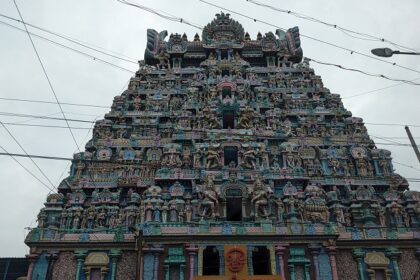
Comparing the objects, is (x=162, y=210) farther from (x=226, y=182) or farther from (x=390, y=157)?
(x=390, y=157)

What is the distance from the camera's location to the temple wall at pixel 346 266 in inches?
877

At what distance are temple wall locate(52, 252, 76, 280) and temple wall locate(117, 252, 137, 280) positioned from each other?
2269 millimetres

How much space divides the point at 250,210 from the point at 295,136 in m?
7.75

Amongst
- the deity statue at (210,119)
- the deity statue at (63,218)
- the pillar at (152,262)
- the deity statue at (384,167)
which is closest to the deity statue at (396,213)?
the deity statue at (384,167)

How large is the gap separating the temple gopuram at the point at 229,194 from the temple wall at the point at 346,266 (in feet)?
0.22

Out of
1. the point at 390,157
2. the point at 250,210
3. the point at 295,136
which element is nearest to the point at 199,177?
the point at 250,210

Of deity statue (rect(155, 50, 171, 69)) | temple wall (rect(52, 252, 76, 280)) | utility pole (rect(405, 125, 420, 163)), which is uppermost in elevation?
deity statue (rect(155, 50, 171, 69))

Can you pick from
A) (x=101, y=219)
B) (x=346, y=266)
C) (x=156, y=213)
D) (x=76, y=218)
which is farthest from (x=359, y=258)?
(x=76, y=218)

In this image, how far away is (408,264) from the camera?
2267cm

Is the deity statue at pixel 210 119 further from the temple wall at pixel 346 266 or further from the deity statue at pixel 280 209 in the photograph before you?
the temple wall at pixel 346 266

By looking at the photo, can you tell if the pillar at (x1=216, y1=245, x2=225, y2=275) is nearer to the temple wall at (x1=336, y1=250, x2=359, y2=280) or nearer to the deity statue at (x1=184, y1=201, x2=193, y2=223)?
the deity statue at (x1=184, y1=201, x2=193, y2=223)

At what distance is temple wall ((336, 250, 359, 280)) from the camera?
73.1 feet

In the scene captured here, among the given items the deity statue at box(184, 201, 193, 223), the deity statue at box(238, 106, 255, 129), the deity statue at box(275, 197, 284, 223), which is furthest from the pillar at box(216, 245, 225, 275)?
the deity statue at box(238, 106, 255, 129)

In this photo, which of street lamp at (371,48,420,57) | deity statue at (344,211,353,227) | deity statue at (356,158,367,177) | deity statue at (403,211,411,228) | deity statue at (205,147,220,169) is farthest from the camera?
deity statue at (356,158,367,177)
